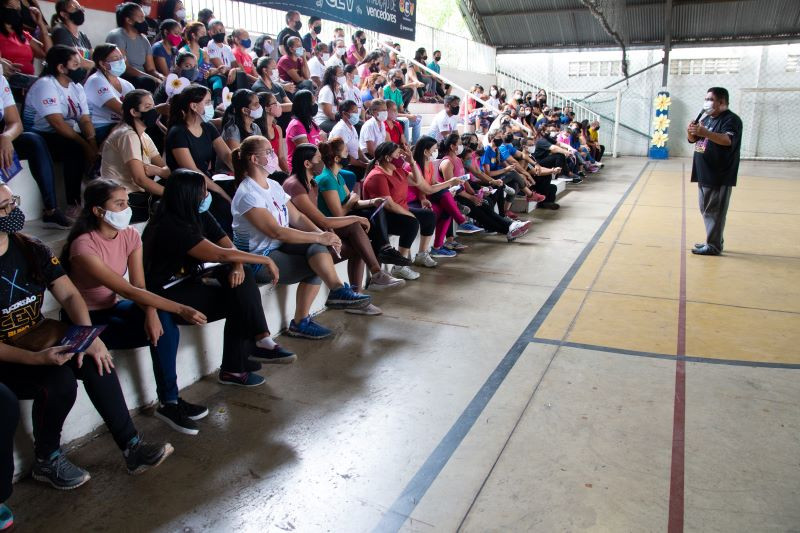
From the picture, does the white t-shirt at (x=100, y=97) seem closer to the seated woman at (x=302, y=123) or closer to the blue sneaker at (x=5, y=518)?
the seated woman at (x=302, y=123)

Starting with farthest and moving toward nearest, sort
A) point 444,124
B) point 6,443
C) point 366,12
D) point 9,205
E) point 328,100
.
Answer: point 366,12, point 444,124, point 328,100, point 9,205, point 6,443

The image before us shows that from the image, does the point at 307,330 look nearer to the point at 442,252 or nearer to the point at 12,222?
the point at 12,222

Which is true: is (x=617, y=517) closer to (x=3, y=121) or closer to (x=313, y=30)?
(x=3, y=121)

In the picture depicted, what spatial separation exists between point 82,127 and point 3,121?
20.0 inches

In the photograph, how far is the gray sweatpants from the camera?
5.80 m

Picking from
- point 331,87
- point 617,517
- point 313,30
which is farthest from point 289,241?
point 313,30

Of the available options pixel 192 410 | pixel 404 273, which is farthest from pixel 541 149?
pixel 192 410

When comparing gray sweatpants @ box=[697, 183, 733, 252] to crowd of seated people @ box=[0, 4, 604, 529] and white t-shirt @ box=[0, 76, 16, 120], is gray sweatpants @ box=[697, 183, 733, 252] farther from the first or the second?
white t-shirt @ box=[0, 76, 16, 120]

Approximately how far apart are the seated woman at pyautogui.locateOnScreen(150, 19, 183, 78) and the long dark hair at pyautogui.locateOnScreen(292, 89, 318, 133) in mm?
1446

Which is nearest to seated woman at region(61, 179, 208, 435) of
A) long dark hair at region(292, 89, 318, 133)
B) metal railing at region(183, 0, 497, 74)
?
long dark hair at region(292, 89, 318, 133)

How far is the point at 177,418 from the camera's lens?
2.81 m

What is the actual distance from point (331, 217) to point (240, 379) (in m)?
1.60

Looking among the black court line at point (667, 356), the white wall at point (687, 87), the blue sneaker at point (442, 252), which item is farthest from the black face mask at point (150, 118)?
the white wall at point (687, 87)

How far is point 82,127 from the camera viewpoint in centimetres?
434
